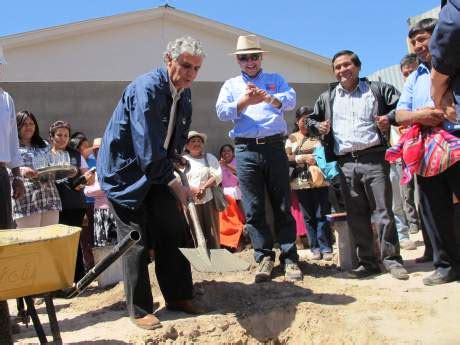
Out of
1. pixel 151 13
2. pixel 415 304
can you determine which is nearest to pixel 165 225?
pixel 415 304

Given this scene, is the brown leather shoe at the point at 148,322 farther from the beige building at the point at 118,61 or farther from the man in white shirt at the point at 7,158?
the beige building at the point at 118,61

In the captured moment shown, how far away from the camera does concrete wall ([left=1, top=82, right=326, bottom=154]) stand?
8.92 metres

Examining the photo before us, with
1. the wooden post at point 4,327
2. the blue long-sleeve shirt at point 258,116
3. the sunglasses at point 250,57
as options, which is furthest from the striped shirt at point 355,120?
the wooden post at point 4,327

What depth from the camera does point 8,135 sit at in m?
4.02

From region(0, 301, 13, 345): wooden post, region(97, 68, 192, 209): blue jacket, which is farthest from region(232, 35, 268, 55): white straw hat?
region(0, 301, 13, 345): wooden post

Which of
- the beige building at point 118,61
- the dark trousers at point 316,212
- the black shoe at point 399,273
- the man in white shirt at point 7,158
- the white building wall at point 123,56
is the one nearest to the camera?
the man in white shirt at point 7,158

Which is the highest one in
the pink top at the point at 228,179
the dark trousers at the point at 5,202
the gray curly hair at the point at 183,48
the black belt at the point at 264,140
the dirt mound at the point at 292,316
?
the gray curly hair at the point at 183,48

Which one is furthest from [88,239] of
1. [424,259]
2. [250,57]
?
[424,259]

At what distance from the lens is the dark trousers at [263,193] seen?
4.89 m

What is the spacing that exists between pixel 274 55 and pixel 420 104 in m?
10.7

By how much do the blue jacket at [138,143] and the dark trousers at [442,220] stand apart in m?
2.18

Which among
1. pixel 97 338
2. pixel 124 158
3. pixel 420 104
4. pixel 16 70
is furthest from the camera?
pixel 16 70

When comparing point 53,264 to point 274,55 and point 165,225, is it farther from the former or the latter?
point 274,55

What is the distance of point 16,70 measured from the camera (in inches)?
484
